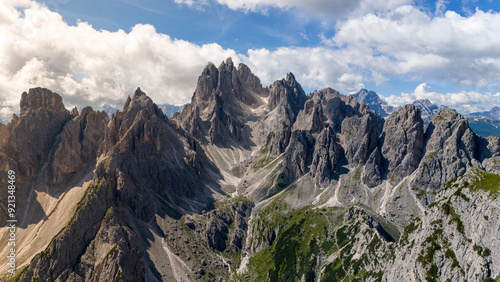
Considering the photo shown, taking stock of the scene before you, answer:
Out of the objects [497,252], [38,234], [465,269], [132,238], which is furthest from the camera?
[38,234]

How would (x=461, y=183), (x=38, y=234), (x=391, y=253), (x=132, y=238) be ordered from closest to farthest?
1. (x=461, y=183)
2. (x=391, y=253)
3. (x=132, y=238)
4. (x=38, y=234)

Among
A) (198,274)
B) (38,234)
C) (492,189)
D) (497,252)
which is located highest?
(38,234)

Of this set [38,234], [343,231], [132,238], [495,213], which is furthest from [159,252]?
[495,213]

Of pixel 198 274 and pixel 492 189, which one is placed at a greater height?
pixel 492 189

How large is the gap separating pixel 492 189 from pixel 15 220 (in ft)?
869

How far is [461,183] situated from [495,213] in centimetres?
1818

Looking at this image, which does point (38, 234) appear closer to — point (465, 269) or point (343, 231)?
point (343, 231)

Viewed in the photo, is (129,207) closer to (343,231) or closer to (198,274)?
(198,274)

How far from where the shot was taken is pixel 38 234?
646ft

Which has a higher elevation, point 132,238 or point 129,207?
point 129,207

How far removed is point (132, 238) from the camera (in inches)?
6452

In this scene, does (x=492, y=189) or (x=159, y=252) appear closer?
(x=492, y=189)

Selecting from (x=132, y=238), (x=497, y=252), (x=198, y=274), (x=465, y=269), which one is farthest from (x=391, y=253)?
(x=132, y=238)

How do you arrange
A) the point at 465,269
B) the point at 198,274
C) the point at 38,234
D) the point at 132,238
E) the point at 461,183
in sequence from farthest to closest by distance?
the point at 38,234, the point at 198,274, the point at 132,238, the point at 461,183, the point at 465,269
